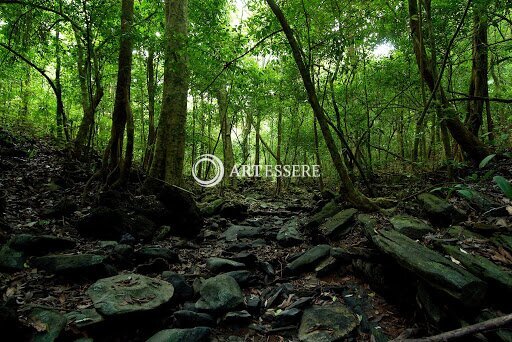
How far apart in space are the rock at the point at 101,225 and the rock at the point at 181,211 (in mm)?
1365

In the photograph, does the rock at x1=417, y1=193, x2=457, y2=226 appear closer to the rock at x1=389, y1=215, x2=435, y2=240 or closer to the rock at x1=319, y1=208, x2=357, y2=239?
the rock at x1=389, y1=215, x2=435, y2=240

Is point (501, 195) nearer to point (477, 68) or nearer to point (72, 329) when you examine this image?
point (477, 68)

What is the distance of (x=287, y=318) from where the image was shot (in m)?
3.43

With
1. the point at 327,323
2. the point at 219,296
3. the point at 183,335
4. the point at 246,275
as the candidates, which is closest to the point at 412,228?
the point at 327,323

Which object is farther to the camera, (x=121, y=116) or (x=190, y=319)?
(x=121, y=116)

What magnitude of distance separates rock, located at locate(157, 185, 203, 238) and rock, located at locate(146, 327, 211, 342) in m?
3.91

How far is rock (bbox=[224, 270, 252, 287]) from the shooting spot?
14.3 feet

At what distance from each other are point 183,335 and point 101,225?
11.4 feet

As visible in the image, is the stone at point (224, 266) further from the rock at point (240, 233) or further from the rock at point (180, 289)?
the rock at point (240, 233)

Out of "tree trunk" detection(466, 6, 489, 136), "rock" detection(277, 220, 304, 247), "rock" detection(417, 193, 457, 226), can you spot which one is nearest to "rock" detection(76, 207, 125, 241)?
"rock" detection(277, 220, 304, 247)

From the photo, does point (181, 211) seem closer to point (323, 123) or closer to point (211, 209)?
point (211, 209)

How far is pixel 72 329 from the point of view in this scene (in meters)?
2.87

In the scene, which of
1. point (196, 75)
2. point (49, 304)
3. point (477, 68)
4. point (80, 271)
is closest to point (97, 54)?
point (196, 75)

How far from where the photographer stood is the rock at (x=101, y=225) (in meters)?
5.56
